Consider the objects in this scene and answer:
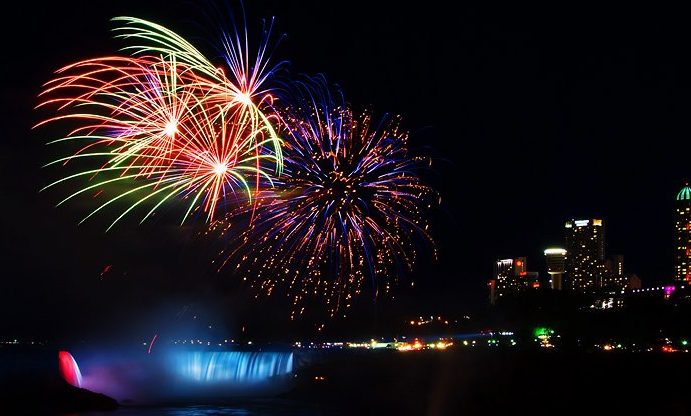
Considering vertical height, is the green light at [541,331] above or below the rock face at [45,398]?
above

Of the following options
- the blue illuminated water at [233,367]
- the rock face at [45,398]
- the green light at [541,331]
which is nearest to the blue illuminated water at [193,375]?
the blue illuminated water at [233,367]

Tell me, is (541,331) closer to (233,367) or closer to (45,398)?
(233,367)

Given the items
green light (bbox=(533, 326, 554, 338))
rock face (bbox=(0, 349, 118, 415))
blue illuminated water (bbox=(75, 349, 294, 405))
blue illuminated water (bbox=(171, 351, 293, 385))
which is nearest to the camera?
rock face (bbox=(0, 349, 118, 415))

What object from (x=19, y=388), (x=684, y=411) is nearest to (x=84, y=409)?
(x=19, y=388)

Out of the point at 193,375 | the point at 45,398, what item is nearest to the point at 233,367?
the point at 193,375

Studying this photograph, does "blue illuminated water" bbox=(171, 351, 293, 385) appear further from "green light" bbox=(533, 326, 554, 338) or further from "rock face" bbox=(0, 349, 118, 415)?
"green light" bbox=(533, 326, 554, 338)

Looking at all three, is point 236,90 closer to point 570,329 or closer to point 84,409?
point 84,409

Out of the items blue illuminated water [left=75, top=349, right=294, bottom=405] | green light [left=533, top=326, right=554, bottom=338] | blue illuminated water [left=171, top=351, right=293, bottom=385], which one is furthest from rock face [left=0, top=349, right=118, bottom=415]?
green light [left=533, top=326, right=554, bottom=338]

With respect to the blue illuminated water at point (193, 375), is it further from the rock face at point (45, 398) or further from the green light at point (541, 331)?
the green light at point (541, 331)
